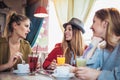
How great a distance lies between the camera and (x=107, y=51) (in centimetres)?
172

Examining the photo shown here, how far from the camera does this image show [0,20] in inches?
186

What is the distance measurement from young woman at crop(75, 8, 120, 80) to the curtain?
2703 mm

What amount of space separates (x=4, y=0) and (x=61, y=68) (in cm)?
341

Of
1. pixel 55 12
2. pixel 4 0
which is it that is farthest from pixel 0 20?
pixel 55 12

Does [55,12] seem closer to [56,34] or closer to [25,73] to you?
[56,34]

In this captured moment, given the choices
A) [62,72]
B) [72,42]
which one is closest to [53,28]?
[72,42]

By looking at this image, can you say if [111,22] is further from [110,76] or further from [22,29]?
[22,29]

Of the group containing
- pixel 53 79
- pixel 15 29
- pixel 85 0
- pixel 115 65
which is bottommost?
pixel 53 79

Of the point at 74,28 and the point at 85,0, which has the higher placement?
the point at 85,0

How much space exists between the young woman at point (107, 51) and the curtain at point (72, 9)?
2.70 metres

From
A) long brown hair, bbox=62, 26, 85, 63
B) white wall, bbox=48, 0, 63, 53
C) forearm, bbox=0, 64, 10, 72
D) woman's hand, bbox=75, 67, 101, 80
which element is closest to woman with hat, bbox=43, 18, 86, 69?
long brown hair, bbox=62, 26, 85, 63

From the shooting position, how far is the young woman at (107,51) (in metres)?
1.45

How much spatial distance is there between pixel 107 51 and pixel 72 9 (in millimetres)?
2982

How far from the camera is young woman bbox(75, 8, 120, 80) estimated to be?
1454mm
